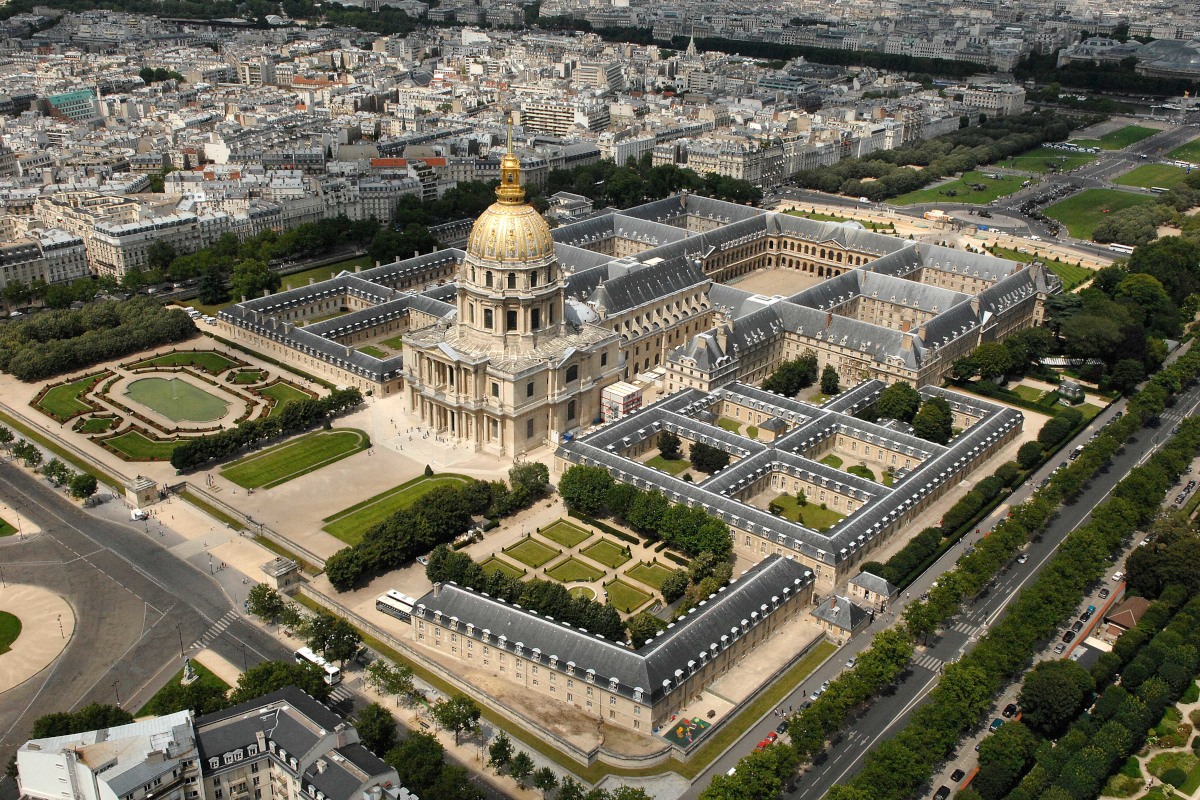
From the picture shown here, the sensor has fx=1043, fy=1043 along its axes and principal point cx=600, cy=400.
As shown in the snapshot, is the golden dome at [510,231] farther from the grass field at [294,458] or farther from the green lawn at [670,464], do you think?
the green lawn at [670,464]

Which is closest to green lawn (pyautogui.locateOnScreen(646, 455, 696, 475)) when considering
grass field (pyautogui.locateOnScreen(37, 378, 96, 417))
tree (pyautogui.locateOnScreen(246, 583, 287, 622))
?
tree (pyautogui.locateOnScreen(246, 583, 287, 622))

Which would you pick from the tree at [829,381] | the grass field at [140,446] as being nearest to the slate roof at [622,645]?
the grass field at [140,446]

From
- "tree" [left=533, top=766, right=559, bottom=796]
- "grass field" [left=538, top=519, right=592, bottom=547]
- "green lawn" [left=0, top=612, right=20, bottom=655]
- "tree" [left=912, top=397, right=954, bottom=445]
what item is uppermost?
"tree" [left=912, top=397, right=954, bottom=445]

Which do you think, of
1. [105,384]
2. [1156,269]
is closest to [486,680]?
[105,384]

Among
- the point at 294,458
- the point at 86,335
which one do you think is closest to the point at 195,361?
the point at 86,335

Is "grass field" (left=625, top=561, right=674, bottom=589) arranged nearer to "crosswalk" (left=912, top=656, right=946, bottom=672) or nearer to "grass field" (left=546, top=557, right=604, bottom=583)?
"grass field" (left=546, top=557, right=604, bottom=583)

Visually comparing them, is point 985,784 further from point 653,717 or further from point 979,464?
point 979,464

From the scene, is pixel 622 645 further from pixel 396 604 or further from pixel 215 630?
pixel 215 630

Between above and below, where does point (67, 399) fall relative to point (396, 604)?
below
